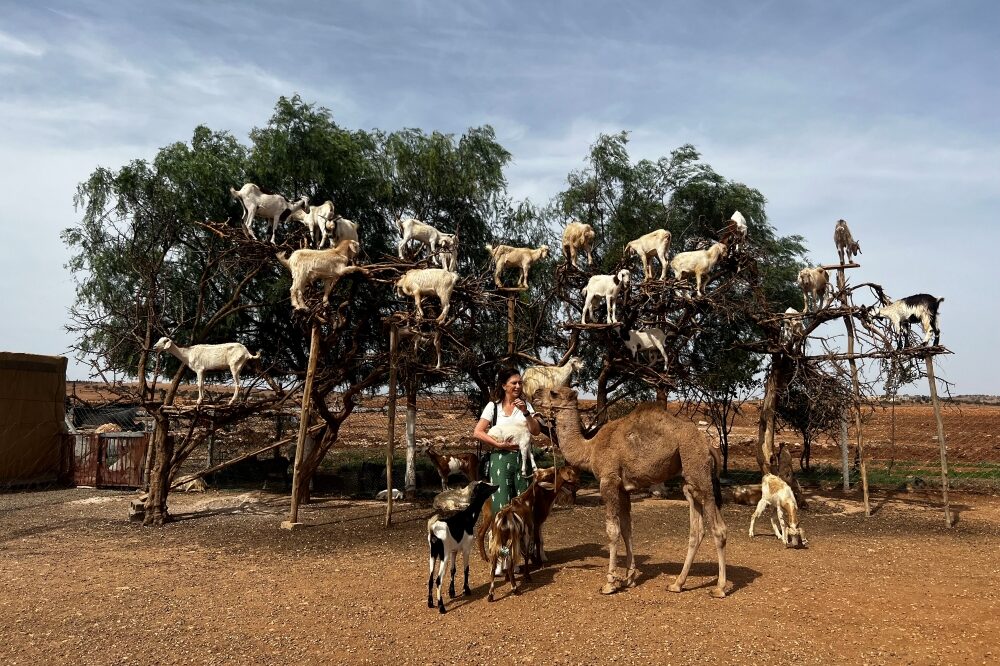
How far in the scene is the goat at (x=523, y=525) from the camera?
22.7 feet

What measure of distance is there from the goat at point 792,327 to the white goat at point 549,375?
4214mm

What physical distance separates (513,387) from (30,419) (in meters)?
16.7

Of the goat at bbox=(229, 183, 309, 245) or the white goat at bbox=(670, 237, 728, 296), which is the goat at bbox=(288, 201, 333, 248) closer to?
the goat at bbox=(229, 183, 309, 245)

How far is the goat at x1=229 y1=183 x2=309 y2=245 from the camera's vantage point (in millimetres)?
12500

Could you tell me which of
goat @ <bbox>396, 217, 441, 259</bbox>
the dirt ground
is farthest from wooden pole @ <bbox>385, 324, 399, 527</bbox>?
goat @ <bbox>396, 217, 441, 259</bbox>

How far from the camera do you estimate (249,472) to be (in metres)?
20.5

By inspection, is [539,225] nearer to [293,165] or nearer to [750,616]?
[293,165]

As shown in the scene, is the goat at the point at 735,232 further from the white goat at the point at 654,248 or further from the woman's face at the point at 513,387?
the woman's face at the point at 513,387

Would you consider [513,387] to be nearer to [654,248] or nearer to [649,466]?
[649,466]

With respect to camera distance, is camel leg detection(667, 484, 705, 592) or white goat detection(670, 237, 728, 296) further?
white goat detection(670, 237, 728, 296)

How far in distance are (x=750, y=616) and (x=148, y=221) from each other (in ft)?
44.3

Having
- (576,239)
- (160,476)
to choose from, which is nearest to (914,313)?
(576,239)

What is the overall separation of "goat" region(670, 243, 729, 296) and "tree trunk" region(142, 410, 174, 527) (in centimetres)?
992

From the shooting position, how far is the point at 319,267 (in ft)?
36.2
